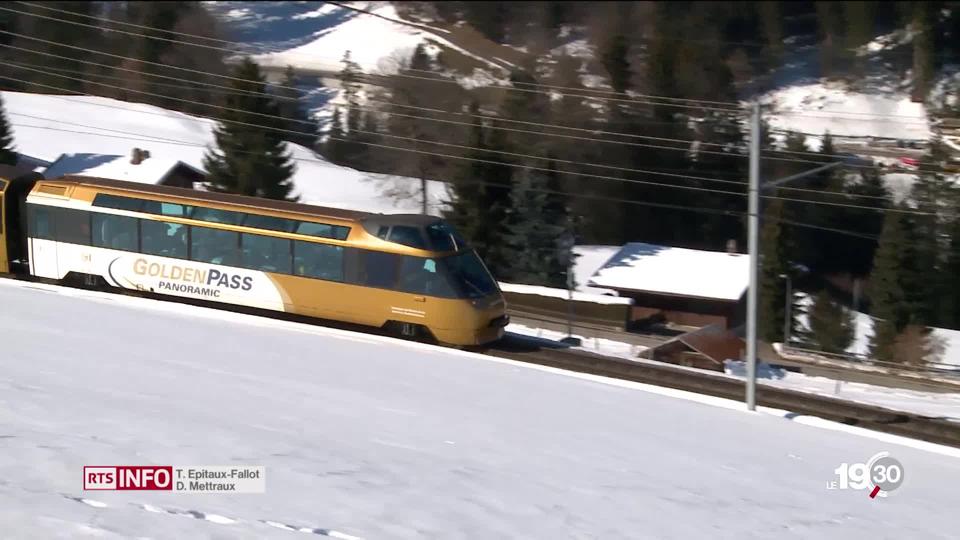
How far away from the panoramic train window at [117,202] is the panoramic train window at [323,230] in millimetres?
3387

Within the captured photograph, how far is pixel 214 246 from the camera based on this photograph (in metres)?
20.9

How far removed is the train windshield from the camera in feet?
64.1

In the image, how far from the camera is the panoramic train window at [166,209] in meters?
21.1

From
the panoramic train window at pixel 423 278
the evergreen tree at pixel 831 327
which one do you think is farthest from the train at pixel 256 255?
the evergreen tree at pixel 831 327

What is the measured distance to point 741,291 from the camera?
3644cm

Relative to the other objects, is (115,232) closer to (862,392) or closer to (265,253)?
(265,253)

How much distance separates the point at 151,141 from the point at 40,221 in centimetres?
2524

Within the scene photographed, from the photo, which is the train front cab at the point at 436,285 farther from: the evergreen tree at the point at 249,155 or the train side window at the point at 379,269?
the evergreen tree at the point at 249,155

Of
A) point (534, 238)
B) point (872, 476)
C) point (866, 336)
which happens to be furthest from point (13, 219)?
point (866, 336)

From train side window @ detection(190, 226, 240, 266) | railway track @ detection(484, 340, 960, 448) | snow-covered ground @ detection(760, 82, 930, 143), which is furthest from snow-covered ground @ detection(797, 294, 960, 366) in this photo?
train side window @ detection(190, 226, 240, 266)

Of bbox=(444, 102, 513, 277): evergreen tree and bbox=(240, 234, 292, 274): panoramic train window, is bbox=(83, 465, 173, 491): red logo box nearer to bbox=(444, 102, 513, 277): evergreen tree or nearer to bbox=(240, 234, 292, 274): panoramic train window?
bbox=(240, 234, 292, 274): panoramic train window

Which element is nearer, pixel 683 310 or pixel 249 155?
pixel 683 310

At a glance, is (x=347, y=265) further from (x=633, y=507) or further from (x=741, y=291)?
(x=741, y=291)

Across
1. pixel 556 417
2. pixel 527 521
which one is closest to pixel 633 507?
pixel 527 521
